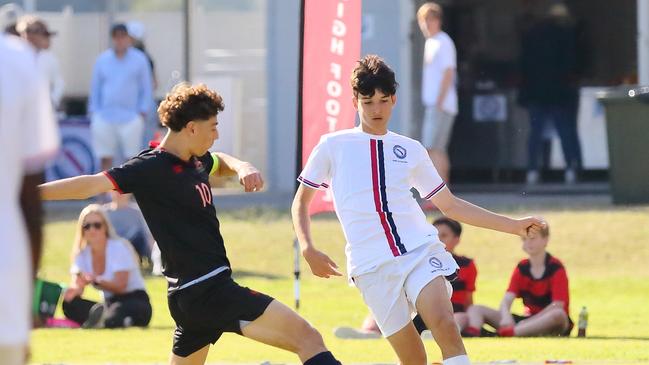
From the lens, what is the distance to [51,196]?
20.9ft

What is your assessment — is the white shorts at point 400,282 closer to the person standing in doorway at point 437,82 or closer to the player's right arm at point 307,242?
the player's right arm at point 307,242

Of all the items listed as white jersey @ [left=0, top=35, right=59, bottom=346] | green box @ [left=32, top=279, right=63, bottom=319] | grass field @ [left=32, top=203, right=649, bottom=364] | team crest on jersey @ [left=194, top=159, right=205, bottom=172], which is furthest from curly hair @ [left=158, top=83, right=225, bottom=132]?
green box @ [left=32, top=279, right=63, bottom=319]

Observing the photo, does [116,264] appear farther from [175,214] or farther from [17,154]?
[17,154]

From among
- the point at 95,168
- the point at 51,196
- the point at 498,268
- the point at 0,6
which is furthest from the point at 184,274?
the point at 0,6

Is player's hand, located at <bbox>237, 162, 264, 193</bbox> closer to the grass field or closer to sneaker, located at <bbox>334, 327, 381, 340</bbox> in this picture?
the grass field

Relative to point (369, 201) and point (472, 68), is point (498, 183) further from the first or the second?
point (369, 201)

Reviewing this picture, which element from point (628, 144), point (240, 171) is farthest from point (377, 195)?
point (628, 144)

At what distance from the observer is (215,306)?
6633 millimetres

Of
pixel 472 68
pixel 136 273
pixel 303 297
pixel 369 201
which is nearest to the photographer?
pixel 369 201

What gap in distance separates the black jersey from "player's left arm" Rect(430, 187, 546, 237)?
111 cm

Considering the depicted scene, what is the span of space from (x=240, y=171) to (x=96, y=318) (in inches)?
199

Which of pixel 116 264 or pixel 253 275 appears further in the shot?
pixel 253 275

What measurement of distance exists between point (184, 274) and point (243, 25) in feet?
45.7

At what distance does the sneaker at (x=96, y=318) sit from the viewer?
38.2 ft
